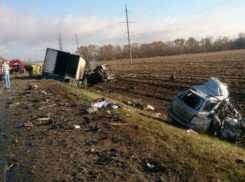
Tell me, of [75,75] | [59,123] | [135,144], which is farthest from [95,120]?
[75,75]

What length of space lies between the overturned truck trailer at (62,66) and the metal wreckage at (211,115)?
1404 centimetres

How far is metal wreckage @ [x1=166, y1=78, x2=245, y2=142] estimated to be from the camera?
9.43 metres

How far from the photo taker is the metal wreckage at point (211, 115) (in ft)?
30.9

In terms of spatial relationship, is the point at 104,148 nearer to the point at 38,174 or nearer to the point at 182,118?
the point at 38,174

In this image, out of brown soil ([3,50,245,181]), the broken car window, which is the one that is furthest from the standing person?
the broken car window

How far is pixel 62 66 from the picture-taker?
23391mm

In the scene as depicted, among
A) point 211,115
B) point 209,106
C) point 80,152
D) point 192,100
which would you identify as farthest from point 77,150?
point 192,100

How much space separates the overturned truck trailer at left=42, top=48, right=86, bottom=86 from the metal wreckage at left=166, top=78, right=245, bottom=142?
14.0 metres

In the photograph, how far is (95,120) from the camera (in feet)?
26.6

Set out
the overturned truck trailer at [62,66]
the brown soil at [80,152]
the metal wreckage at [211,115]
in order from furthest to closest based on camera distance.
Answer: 1. the overturned truck trailer at [62,66]
2. the metal wreckage at [211,115]
3. the brown soil at [80,152]

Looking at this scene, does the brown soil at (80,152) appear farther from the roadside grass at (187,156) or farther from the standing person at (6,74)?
the standing person at (6,74)

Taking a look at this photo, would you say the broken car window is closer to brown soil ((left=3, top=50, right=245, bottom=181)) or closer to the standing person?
brown soil ((left=3, top=50, right=245, bottom=181))

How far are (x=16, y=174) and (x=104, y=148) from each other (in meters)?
1.85

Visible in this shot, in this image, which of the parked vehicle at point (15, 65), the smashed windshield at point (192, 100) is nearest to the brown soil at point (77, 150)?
the smashed windshield at point (192, 100)
